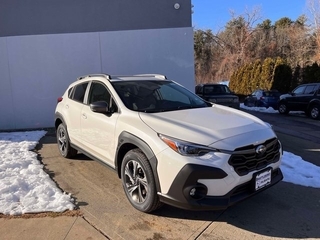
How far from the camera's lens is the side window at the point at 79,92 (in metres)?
5.26

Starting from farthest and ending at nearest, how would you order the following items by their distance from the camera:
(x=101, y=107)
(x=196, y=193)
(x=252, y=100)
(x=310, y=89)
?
(x=252, y=100) < (x=310, y=89) < (x=101, y=107) < (x=196, y=193)

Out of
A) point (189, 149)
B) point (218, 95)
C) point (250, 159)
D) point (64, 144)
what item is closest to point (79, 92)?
point (64, 144)

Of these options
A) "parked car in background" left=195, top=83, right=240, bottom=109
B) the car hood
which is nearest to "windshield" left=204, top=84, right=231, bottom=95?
"parked car in background" left=195, top=83, right=240, bottom=109

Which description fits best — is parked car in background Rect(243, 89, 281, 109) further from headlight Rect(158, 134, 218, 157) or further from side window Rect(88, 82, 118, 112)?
headlight Rect(158, 134, 218, 157)

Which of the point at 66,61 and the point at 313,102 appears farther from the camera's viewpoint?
the point at 313,102

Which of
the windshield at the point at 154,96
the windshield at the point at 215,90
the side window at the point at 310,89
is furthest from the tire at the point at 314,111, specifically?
the windshield at the point at 154,96

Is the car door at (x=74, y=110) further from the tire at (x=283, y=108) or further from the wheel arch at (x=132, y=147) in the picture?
the tire at (x=283, y=108)

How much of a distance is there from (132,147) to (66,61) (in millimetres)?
6784

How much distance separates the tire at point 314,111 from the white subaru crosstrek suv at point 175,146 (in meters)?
11.2

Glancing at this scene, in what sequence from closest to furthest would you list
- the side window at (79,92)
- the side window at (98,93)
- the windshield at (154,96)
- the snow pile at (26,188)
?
the snow pile at (26,188), the windshield at (154,96), the side window at (98,93), the side window at (79,92)

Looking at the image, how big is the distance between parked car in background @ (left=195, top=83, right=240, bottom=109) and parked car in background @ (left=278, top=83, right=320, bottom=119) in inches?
162

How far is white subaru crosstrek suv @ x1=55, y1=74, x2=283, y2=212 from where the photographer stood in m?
3.08

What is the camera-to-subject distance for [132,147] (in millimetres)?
3779

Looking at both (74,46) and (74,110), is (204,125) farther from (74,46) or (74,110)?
(74,46)
